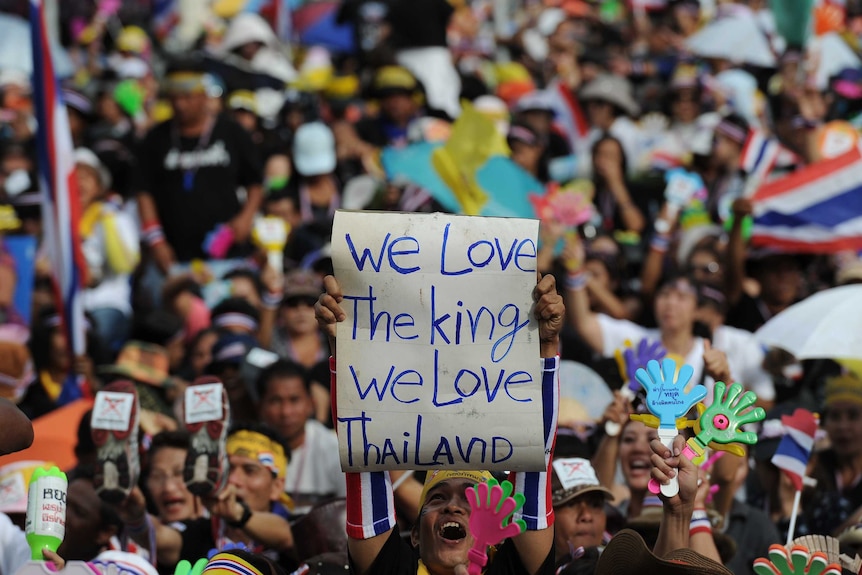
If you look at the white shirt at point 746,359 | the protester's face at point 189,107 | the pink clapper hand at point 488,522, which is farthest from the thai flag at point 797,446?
the protester's face at point 189,107

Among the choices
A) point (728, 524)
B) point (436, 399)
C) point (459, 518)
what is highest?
point (436, 399)

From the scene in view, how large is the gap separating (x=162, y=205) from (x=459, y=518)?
220 inches

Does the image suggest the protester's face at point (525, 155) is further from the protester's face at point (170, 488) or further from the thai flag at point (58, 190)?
the protester's face at point (170, 488)

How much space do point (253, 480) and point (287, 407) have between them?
999 millimetres

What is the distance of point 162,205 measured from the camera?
10016 mm

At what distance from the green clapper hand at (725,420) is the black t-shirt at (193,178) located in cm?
583

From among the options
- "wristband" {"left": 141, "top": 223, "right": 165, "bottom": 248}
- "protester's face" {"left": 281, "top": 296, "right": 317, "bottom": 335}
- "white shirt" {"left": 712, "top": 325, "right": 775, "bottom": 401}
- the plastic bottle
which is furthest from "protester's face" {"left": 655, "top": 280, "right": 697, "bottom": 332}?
the plastic bottle

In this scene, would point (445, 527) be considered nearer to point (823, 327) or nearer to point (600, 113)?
point (823, 327)

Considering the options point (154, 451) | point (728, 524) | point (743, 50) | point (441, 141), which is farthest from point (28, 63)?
point (728, 524)

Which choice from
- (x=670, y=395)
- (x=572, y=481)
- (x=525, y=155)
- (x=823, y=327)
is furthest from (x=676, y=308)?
(x=670, y=395)

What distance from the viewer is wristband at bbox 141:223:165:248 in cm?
972

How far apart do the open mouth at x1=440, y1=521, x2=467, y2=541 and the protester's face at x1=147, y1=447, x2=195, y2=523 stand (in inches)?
65.2

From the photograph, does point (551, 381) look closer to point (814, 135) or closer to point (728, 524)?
point (728, 524)

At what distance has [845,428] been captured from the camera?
6711 mm
